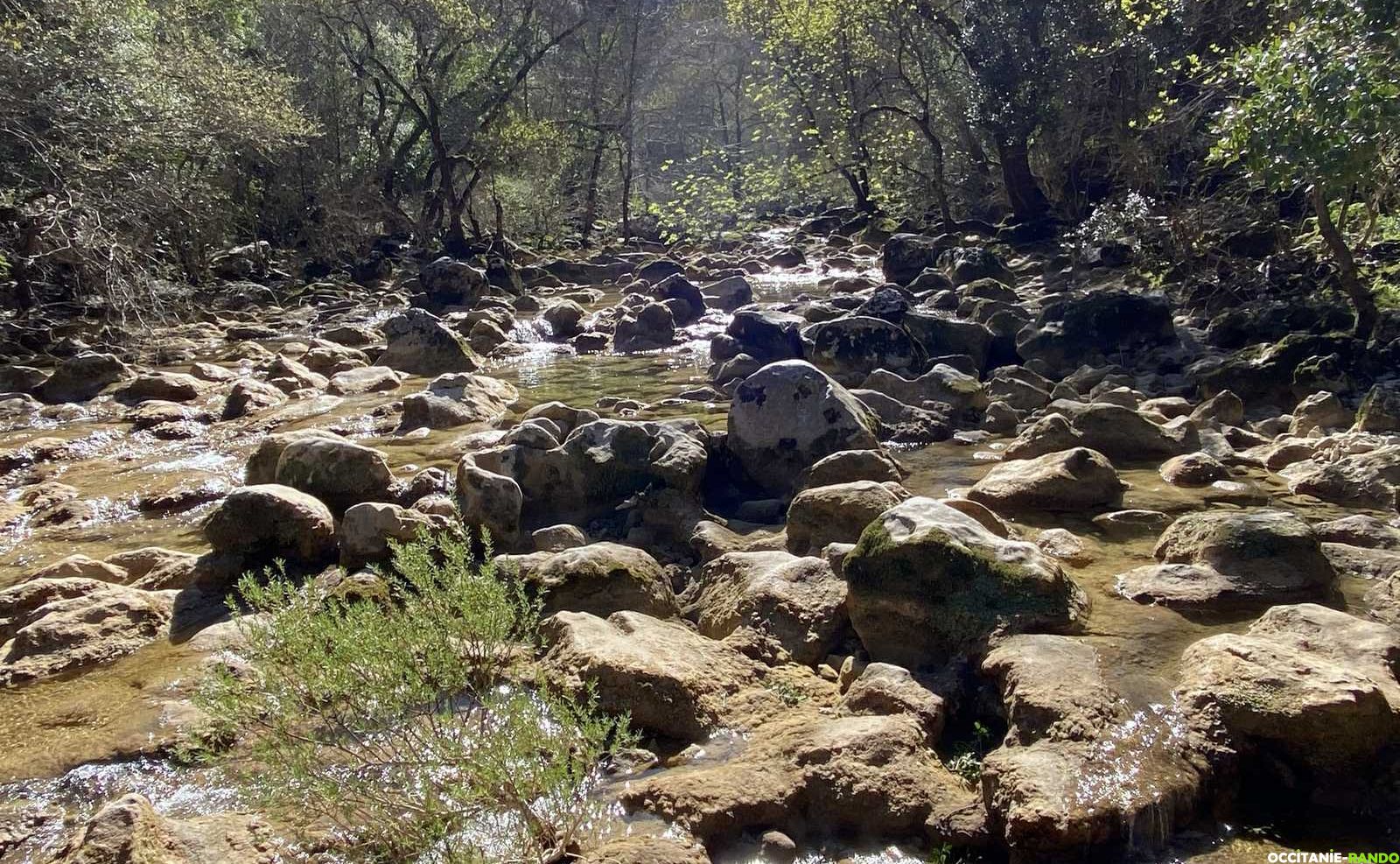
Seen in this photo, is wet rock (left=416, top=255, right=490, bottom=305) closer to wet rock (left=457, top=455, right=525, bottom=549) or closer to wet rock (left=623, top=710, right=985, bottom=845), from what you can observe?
wet rock (left=457, top=455, right=525, bottom=549)

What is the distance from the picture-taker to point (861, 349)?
488 inches

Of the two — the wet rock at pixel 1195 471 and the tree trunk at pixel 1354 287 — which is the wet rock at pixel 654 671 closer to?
the wet rock at pixel 1195 471

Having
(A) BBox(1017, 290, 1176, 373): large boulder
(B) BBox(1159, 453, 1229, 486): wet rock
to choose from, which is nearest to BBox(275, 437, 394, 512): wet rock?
(B) BBox(1159, 453, 1229, 486): wet rock

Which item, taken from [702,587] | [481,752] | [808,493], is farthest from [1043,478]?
[481,752]

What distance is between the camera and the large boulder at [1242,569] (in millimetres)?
4949

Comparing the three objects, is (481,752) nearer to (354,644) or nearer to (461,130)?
(354,644)

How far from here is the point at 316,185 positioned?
966 inches

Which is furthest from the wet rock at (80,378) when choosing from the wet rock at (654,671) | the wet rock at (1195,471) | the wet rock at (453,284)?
the wet rock at (1195,471)

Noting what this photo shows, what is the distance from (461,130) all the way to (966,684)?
25302 millimetres

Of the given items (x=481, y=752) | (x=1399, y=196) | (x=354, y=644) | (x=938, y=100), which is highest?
(x=938, y=100)

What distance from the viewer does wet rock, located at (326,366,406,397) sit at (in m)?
13.0

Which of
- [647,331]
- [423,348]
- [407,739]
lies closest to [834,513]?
[407,739]

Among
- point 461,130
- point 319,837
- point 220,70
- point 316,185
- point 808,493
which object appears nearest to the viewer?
point 319,837

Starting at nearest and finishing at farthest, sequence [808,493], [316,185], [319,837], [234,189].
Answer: [319,837] → [808,493] → [234,189] → [316,185]
